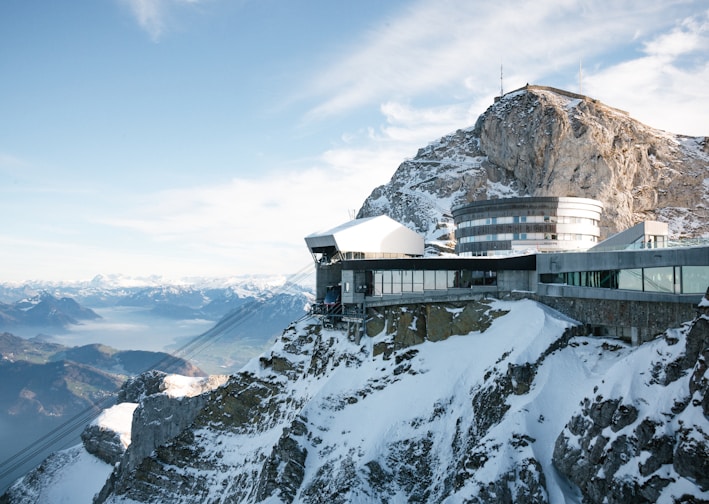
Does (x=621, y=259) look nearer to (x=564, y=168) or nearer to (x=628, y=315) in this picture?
(x=628, y=315)

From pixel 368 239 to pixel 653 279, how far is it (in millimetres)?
39754

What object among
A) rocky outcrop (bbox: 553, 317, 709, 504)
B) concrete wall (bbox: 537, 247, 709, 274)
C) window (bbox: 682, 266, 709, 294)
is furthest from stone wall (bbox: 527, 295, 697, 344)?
rocky outcrop (bbox: 553, 317, 709, 504)

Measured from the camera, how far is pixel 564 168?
12938 cm

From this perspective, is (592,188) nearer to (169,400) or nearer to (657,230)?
(657,230)

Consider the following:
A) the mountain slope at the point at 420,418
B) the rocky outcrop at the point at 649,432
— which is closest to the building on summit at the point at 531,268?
the mountain slope at the point at 420,418

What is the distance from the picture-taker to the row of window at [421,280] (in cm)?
5022

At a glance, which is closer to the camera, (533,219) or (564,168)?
(533,219)

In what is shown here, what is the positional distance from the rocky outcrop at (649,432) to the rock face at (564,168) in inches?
3540

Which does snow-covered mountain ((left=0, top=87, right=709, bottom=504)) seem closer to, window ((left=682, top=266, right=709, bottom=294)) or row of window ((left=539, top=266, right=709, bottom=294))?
row of window ((left=539, top=266, right=709, bottom=294))

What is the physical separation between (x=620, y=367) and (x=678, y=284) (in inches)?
363

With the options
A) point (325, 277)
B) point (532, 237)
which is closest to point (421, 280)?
point (325, 277)

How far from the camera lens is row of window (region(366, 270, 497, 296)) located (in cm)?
5022

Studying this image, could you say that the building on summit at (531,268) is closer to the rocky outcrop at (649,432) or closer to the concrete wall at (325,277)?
the concrete wall at (325,277)

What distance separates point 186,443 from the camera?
2459 inches
